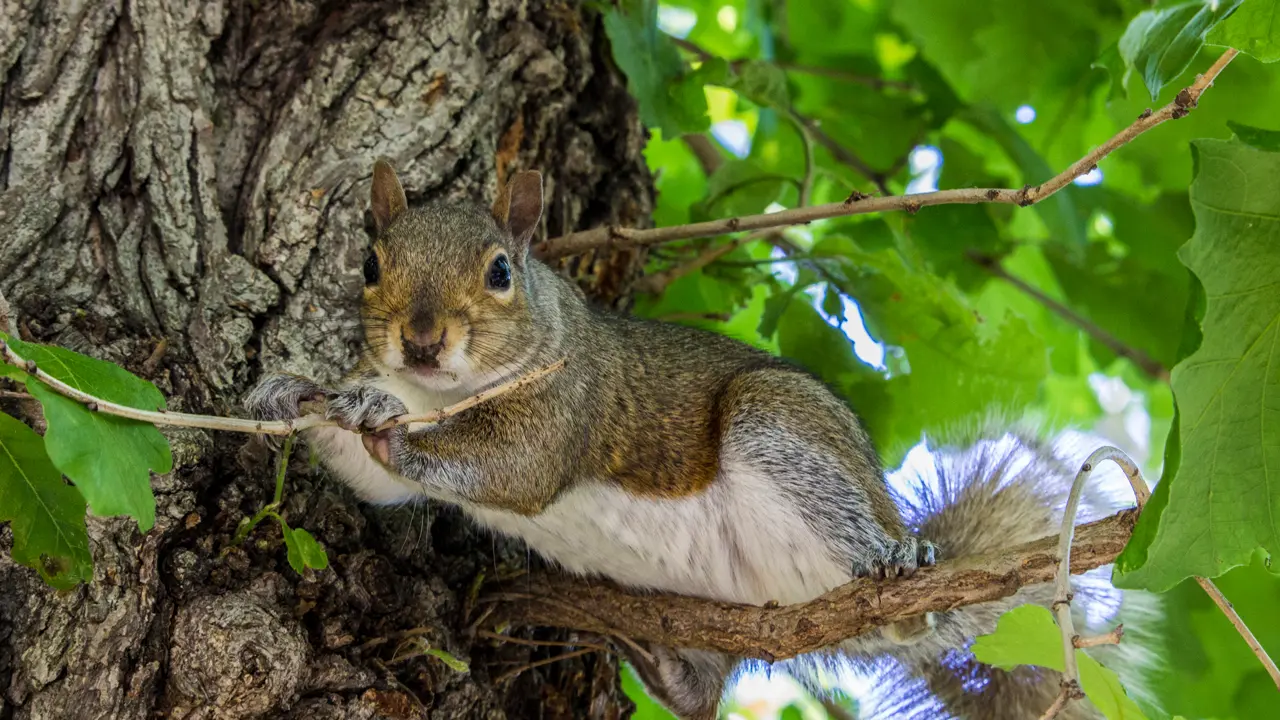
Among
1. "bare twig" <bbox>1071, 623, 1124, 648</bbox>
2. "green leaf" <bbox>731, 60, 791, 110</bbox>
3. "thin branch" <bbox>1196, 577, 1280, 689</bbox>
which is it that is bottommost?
"bare twig" <bbox>1071, 623, 1124, 648</bbox>

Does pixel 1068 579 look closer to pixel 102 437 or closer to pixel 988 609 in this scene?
pixel 988 609

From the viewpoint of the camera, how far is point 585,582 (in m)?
2.49

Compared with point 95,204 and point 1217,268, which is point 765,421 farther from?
point 95,204

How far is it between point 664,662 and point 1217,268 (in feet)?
5.16

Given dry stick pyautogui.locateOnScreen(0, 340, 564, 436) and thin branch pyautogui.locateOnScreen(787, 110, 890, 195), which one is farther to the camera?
thin branch pyautogui.locateOnScreen(787, 110, 890, 195)

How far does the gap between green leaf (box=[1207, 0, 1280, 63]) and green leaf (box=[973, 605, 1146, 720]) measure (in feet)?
2.67

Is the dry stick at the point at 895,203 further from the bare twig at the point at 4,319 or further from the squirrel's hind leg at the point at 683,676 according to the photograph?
the bare twig at the point at 4,319

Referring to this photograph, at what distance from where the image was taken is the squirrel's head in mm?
2178

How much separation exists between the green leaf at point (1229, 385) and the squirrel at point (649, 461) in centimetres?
72

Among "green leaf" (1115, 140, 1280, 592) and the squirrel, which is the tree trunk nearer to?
the squirrel

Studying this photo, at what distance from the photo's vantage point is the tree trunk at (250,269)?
1792mm

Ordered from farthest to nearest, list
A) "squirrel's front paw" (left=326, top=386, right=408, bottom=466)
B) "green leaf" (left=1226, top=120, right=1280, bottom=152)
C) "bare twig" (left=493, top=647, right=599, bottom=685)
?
1. "bare twig" (left=493, top=647, right=599, bottom=685)
2. "squirrel's front paw" (left=326, top=386, right=408, bottom=466)
3. "green leaf" (left=1226, top=120, right=1280, bottom=152)

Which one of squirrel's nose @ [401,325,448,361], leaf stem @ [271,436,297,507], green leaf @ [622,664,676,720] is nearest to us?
leaf stem @ [271,436,297,507]

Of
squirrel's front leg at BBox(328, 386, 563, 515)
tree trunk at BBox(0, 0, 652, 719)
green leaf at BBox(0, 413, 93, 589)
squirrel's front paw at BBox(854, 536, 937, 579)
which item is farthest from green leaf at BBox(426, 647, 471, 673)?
squirrel's front paw at BBox(854, 536, 937, 579)
